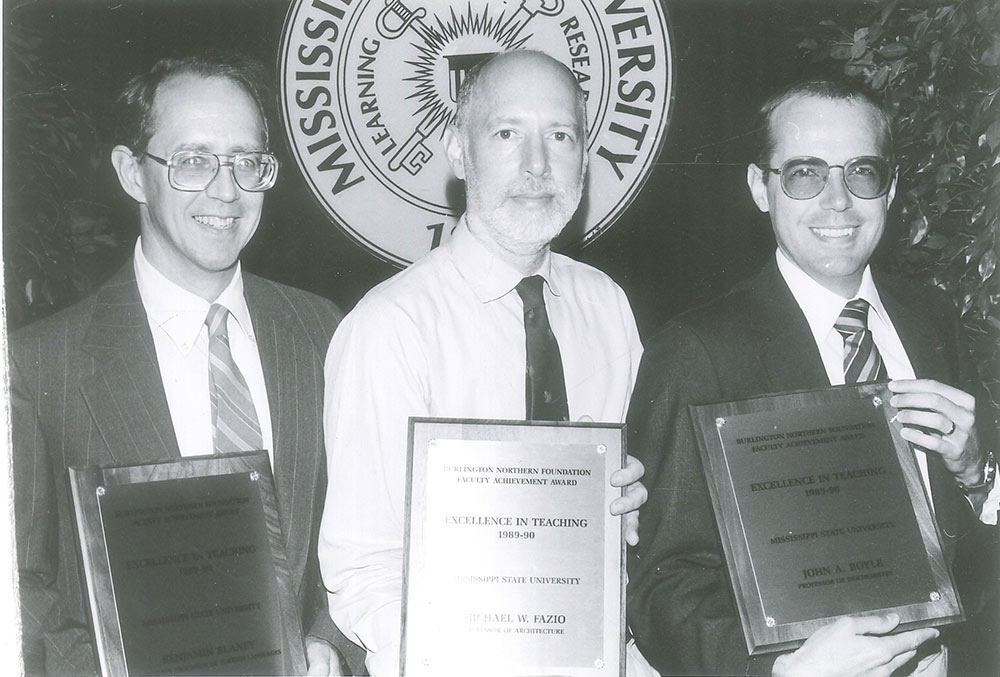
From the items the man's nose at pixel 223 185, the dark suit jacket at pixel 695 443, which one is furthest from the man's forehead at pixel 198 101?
the dark suit jacket at pixel 695 443

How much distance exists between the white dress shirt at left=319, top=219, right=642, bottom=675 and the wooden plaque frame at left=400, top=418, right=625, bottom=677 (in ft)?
0.29

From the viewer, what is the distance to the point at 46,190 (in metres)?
2.56

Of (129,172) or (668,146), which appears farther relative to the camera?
(668,146)

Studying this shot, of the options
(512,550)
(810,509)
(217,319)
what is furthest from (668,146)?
(217,319)

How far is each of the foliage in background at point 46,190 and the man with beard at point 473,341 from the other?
0.68 metres

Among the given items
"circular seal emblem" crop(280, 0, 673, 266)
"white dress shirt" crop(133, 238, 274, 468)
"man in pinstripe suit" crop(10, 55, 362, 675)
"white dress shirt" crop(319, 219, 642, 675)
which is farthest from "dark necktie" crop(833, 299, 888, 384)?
"white dress shirt" crop(133, 238, 274, 468)

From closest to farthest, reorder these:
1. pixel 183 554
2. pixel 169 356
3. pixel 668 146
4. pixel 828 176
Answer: pixel 183 554 → pixel 169 356 → pixel 828 176 → pixel 668 146

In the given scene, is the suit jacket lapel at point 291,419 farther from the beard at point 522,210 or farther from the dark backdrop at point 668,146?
the beard at point 522,210

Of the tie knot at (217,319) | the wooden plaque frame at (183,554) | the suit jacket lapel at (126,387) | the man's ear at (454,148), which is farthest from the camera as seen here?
the man's ear at (454,148)

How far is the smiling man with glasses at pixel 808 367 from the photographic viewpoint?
248 cm

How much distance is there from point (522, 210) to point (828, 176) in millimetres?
→ 787

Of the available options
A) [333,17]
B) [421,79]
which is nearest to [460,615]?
[421,79]

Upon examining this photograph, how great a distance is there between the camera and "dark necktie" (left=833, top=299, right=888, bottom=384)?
258 cm

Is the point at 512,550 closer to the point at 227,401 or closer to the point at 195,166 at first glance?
the point at 227,401
